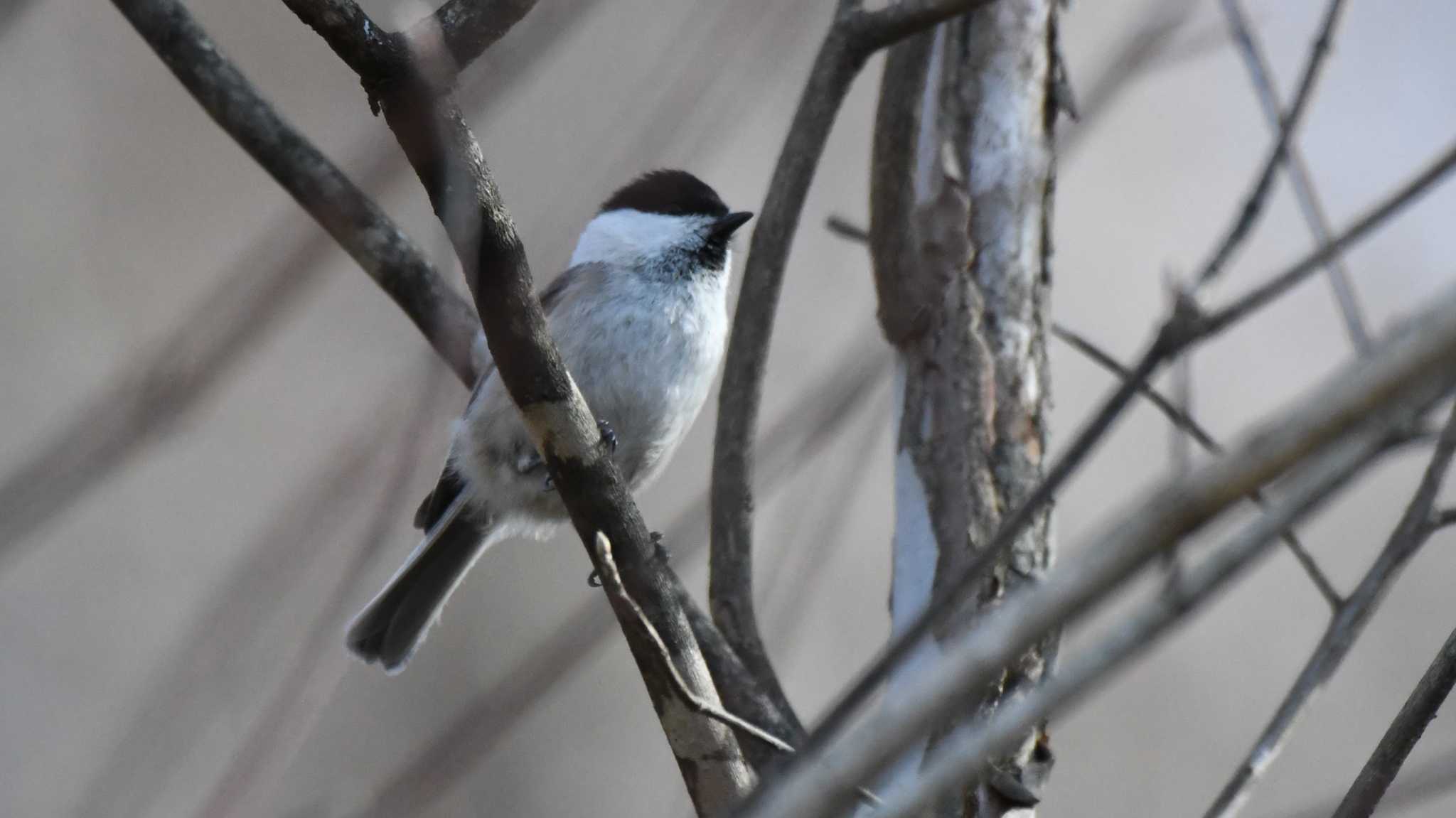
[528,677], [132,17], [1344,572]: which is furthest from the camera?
[1344,572]

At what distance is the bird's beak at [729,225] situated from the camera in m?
2.64

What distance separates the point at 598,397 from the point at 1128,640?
5.78 feet

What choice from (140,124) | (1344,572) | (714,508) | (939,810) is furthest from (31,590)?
Answer: (1344,572)

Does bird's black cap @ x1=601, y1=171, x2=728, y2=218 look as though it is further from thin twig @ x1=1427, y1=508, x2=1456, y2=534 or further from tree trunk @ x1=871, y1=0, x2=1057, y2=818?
thin twig @ x1=1427, y1=508, x2=1456, y2=534

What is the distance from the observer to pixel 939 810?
1546 mm

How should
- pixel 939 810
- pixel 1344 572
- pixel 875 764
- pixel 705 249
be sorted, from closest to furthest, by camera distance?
pixel 875 764 < pixel 939 810 < pixel 705 249 < pixel 1344 572

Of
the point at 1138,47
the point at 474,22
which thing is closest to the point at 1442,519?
the point at 1138,47

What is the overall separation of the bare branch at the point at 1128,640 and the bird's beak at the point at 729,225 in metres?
2.06

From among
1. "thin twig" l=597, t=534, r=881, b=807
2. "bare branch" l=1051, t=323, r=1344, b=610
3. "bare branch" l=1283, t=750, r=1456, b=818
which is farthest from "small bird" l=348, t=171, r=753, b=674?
"bare branch" l=1283, t=750, r=1456, b=818

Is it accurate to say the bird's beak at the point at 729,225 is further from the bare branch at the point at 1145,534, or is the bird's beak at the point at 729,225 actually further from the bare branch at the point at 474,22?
the bare branch at the point at 1145,534

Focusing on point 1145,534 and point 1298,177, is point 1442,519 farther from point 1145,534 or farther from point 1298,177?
point 1145,534

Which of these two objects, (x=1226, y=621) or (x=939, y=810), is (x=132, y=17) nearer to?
(x=939, y=810)

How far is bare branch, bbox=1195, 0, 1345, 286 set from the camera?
45.3 inches

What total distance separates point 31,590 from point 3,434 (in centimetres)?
47
